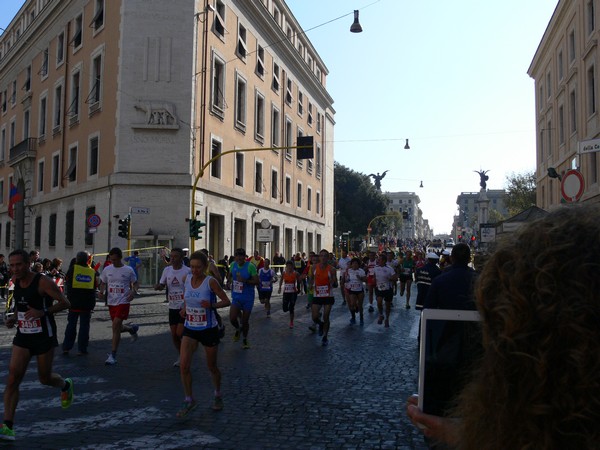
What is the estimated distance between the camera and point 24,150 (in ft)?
121

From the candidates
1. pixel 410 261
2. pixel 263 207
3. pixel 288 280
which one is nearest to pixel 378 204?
pixel 263 207

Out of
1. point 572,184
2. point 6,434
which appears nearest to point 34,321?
point 6,434

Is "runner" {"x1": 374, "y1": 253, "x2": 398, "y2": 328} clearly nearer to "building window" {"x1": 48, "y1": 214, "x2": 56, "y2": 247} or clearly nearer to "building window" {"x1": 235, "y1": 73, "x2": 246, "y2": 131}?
"building window" {"x1": 235, "y1": 73, "x2": 246, "y2": 131}

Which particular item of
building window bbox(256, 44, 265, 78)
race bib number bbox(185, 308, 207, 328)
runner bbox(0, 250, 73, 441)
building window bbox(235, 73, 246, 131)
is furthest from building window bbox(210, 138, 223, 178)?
runner bbox(0, 250, 73, 441)

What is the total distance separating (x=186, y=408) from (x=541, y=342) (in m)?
5.34

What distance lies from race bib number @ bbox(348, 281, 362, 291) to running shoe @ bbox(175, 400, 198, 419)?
8.23m

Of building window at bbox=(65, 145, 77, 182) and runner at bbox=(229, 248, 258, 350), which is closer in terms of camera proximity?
runner at bbox=(229, 248, 258, 350)

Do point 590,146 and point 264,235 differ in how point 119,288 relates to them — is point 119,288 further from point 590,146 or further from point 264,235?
point 264,235

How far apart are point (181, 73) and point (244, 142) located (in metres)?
7.09

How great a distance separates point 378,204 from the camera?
221 ft

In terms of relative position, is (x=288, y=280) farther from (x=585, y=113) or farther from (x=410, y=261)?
(x=585, y=113)

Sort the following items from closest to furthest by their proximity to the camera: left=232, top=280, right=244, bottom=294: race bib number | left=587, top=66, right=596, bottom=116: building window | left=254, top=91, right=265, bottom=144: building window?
left=232, top=280, right=244, bottom=294: race bib number < left=587, top=66, right=596, bottom=116: building window < left=254, top=91, right=265, bottom=144: building window

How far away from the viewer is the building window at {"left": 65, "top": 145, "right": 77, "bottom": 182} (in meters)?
30.8

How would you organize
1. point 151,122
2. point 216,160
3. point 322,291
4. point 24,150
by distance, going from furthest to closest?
1. point 24,150
2. point 216,160
3. point 151,122
4. point 322,291
